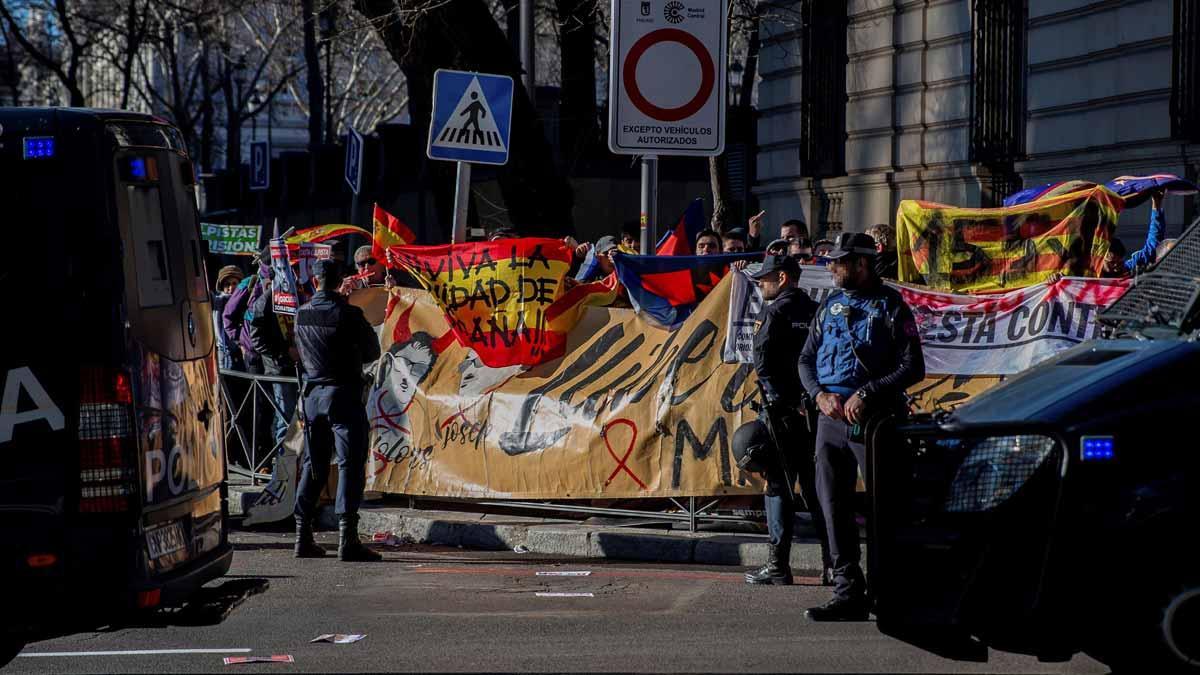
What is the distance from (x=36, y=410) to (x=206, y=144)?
4239 cm

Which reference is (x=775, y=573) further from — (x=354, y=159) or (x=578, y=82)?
(x=578, y=82)

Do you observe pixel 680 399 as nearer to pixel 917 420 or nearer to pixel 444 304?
pixel 444 304

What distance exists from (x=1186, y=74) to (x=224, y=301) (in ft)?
33.1

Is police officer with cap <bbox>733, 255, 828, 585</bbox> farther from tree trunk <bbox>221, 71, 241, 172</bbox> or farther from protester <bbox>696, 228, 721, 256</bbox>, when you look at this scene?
tree trunk <bbox>221, 71, 241, 172</bbox>

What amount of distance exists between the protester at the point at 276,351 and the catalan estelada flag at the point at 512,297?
1.14 meters

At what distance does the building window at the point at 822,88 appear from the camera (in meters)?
25.0

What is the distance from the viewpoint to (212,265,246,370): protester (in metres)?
14.1

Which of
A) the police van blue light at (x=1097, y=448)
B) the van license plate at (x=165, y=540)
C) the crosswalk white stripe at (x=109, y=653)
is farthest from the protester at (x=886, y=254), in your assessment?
the van license plate at (x=165, y=540)

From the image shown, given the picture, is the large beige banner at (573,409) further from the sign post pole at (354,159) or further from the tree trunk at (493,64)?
the sign post pole at (354,159)

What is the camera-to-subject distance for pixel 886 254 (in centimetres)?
1210

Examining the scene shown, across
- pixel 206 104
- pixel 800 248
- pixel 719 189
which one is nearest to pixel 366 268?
pixel 800 248

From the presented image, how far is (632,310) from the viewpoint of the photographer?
11164 millimetres

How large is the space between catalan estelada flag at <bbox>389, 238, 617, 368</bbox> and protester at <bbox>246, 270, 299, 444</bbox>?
1.14 meters

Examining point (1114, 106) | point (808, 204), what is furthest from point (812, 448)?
point (808, 204)
